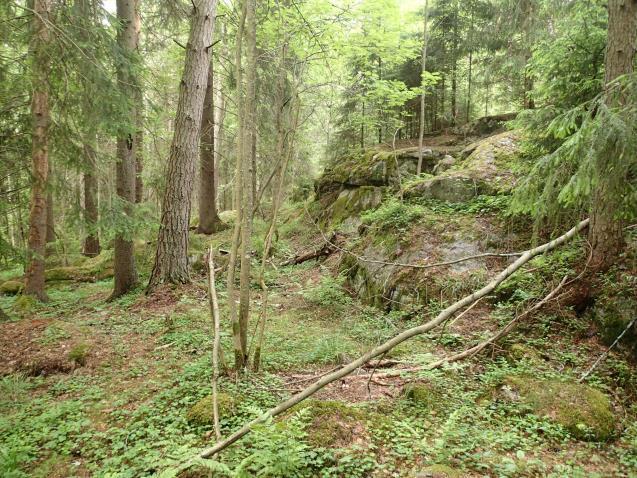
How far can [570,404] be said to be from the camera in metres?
3.62

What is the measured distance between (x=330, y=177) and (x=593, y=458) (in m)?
11.8

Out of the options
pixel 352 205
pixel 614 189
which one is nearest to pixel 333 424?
pixel 614 189

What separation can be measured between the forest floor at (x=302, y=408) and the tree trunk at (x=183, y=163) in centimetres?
143

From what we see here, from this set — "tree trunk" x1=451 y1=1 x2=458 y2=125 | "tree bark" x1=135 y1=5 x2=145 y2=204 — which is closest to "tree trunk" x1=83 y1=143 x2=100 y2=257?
"tree bark" x1=135 y1=5 x2=145 y2=204

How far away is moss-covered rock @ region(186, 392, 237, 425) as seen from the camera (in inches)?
138

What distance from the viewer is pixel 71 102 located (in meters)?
6.15

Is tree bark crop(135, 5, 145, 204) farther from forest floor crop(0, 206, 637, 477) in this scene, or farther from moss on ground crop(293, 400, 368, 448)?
moss on ground crop(293, 400, 368, 448)

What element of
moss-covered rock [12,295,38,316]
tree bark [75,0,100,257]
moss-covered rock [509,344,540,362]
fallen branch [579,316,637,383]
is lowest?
moss-covered rock [12,295,38,316]

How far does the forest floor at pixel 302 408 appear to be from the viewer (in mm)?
2949

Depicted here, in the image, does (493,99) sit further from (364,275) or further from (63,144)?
(63,144)

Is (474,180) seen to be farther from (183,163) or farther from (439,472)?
(439,472)

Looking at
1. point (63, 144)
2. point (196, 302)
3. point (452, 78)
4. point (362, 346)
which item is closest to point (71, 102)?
point (63, 144)

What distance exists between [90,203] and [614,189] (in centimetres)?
1468

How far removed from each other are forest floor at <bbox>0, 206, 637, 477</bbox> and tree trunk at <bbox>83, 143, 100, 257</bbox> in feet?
6.70
